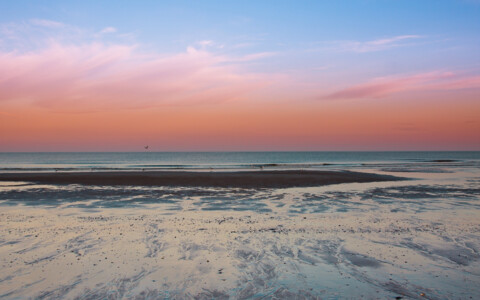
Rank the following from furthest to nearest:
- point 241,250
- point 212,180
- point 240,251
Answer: point 212,180 < point 241,250 < point 240,251

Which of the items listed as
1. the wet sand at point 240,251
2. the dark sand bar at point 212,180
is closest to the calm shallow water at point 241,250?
the wet sand at point 240,251

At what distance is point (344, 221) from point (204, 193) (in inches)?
456

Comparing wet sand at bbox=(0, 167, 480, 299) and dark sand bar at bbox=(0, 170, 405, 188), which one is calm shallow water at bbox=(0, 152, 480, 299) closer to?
wet sand at bbox=(0, 167, 480, 299)

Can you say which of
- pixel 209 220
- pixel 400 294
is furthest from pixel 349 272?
pixel 209 220

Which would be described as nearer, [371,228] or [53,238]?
[53,238]

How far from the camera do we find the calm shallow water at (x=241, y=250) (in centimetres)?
696

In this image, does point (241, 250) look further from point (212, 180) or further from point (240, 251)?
point (212, 180)

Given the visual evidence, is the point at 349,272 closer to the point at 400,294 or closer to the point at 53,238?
the point at 400,294

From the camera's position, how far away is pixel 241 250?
9.55 meters

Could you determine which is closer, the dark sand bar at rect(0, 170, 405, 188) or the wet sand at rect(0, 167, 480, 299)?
the wet sand at rect(0, 167, 480, 299)

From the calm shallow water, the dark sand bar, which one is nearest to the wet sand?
the calm shallow water

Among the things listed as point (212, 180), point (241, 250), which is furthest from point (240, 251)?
point (212, 180)

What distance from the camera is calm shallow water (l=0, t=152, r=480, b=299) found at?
6957mm

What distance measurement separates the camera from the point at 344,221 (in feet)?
44.5
